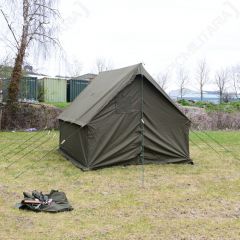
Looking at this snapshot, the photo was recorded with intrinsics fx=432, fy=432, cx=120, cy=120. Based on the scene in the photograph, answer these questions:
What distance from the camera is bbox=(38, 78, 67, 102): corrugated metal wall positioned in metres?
25.0

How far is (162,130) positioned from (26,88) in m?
12.4

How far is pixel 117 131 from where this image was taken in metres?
9.16

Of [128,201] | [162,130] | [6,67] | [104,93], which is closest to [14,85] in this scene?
A: [6,67]

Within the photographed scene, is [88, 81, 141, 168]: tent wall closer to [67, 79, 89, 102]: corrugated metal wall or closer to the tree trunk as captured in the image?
the tree trunk

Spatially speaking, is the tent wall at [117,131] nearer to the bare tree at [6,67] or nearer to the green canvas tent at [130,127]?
the green canvas tent at [130,127]

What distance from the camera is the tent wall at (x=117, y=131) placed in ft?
29.2

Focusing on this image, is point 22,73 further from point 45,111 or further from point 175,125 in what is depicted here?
point 175,125

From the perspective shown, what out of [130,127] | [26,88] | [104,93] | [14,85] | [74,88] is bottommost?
[74,88]

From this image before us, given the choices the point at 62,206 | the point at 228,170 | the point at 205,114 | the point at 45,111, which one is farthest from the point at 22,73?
the point at 62,206

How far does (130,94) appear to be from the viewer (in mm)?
9305

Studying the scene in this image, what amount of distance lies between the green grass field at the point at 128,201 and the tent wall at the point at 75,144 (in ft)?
0.76

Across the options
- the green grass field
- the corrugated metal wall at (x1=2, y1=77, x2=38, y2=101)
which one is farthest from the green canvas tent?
the corrugated metal wall at (x1=2, y1=77, x2=38, y2=101)

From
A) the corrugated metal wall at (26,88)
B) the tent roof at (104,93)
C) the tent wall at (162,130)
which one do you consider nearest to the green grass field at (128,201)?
the tent wall at (162,130)

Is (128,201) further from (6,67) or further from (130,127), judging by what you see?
(6,67)
